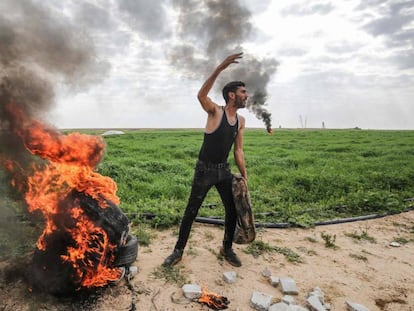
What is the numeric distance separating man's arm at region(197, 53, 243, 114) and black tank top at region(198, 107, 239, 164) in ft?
0.84

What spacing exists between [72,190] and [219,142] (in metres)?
2.26

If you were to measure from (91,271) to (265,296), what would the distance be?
237 cm

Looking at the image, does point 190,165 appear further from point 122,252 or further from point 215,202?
point 122,252

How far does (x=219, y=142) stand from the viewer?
493 centimetres

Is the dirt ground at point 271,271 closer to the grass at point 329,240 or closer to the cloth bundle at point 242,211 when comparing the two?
the grass at point 329,240

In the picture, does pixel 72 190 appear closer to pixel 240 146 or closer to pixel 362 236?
pixel 240 146

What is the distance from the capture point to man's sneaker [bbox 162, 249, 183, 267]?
16.8 feet

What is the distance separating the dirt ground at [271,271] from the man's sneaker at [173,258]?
0.11 metres

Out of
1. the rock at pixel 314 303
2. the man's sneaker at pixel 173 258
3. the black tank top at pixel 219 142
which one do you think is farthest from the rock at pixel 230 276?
the black tank top at pixel 219 142

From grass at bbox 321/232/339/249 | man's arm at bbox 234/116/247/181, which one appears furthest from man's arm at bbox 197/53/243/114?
grass at bbox 321/232/339/249

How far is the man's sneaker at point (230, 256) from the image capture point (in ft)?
17.6

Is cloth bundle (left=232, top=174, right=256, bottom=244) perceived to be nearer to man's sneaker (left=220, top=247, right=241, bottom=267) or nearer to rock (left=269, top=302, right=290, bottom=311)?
man's sneaker (left=220, top=247, right=241, bottom=267)

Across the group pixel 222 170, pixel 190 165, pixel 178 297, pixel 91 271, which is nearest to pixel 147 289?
pixel 178 297

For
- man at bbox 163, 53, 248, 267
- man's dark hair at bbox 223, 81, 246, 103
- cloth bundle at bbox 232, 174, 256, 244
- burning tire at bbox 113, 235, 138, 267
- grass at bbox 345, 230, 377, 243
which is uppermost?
man's dark hair at bbox 223, 81, 246, 103
